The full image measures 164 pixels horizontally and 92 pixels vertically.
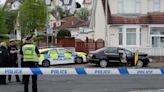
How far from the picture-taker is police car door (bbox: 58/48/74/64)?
111 feet

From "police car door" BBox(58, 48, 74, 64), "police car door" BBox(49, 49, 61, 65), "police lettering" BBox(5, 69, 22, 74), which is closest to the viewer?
"police lettering" BBox(5, 69, 22, 74)

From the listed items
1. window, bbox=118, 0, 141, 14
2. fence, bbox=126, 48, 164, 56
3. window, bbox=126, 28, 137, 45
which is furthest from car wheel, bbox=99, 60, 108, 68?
window, bbox=118, 0, 141, 14

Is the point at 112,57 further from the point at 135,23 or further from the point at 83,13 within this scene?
the point at 83,13

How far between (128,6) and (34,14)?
36572 mm

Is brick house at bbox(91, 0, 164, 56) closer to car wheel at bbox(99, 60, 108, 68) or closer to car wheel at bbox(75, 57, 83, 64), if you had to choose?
car wheel at bbox(75, 57, 83, 64)

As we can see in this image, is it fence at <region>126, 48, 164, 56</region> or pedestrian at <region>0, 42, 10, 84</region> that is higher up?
pedestrian at <region>0, 42, 10, 84</region>

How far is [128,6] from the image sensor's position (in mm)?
41406

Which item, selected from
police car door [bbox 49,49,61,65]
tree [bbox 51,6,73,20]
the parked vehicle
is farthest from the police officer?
tree [bbox 51,6,73,20]

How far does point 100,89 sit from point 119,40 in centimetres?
2630

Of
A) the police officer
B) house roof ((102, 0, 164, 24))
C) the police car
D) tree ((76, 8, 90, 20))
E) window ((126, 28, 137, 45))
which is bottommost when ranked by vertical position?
the police car

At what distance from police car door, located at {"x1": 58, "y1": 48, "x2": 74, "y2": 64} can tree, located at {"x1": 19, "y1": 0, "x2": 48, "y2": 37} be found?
134 feet

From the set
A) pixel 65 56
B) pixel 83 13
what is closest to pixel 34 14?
pixel 65 56

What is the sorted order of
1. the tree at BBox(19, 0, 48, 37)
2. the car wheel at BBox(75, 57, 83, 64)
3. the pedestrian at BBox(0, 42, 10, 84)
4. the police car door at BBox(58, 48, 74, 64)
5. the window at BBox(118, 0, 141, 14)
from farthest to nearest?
the tree at BBox(19, 0, 48, 37), the window at BBox(118, 0, 141, 14), the car wheel at BBox(75, 57, 83, 64), the police car door at BBox(58, 48, 74, 64), the pedestrian at BBox(0, 42, 10, 84)

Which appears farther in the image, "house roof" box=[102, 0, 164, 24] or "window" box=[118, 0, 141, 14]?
"window" box=[118, 0, 141, 14]
